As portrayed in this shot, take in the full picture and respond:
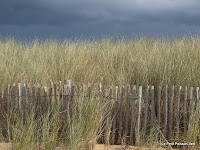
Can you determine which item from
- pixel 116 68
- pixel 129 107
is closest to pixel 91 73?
pixel 116 68

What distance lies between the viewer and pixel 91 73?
257 inches

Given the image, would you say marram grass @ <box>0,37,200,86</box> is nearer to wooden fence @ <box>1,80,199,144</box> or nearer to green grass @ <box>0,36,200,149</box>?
green grass @ <box>0,36,200,149</box>

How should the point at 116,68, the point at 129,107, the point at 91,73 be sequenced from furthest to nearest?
1. the point at 116,68
2. the point at 91,73
3. the point at 129,107

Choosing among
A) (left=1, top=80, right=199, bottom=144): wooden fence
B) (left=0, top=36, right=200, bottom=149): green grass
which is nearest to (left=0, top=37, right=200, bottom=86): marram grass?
(left=0, top=36, right=200, bottom=149): green grass

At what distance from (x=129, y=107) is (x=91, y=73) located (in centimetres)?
172

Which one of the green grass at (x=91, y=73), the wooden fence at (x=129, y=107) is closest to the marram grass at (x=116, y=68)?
the green grass at (x=91, y=73)

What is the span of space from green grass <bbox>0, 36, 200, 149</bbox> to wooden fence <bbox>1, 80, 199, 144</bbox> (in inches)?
8.6

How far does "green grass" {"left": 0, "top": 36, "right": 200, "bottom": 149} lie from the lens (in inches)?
166

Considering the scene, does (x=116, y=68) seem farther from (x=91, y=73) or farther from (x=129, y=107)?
(x=129, y=107)

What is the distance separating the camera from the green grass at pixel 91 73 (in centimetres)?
421

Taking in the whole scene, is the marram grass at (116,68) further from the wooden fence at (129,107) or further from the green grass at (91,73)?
the wooden fence at (129,107)

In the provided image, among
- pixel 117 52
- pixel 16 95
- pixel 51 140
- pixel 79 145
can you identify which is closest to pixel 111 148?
pixel 79 145

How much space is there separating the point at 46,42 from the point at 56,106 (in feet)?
17.5

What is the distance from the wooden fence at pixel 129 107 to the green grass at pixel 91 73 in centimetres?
22
